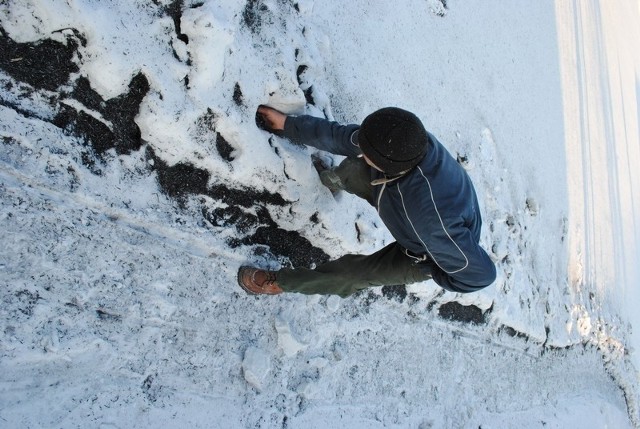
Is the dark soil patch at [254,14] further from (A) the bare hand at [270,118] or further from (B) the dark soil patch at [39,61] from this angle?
(B) the dark soil patch at [39,61]

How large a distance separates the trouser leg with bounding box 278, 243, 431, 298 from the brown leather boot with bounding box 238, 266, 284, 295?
0.14 feet

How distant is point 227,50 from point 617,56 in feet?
16.2

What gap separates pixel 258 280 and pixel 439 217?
31.5 inches

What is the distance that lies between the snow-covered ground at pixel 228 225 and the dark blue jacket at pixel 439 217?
0.56 meters

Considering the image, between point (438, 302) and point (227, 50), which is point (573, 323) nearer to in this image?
point (438, 302)

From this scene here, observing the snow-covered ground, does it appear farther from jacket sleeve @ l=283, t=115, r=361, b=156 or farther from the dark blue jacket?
the dark blue jacket

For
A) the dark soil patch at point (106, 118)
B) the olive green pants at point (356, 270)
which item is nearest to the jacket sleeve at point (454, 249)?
the olive green pants at point (356, 270)

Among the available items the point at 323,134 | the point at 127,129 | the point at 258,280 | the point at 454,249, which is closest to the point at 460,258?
the point at 454,249

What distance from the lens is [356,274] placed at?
1.97 meters

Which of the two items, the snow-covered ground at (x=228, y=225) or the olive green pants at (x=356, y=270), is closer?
the snow-covered ground at (x=228, y=225)

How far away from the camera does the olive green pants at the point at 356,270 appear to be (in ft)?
6.30

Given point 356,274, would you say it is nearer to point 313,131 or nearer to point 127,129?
point 313,131

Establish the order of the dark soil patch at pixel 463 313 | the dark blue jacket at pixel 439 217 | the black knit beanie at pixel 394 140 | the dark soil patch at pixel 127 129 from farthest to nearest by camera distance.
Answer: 1. the dark soil patch at pixel 463 313
2. the dark soil patch at pixel 127 129
3. the dark blue jacket at pixel 439 217
4. the black knit beanie at pixel 394 140

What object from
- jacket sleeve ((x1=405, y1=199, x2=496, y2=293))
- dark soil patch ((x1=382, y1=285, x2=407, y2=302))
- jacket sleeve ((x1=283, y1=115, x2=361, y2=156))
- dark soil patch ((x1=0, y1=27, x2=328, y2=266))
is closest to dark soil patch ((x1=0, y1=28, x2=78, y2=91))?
dark soil patch ((x1=0, y1=27, x2=328, y2=266))
